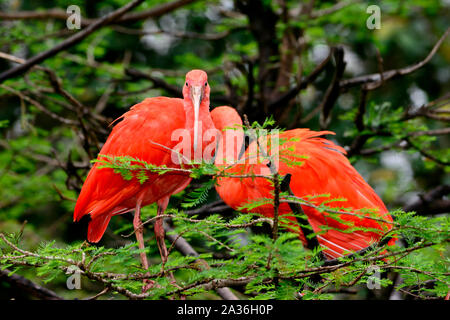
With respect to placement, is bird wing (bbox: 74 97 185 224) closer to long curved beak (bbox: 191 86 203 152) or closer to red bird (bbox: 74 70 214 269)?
red bird (bbox: 74 70 214 269)

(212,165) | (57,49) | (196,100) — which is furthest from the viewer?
(57,49)

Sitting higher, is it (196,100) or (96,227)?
(196,100)

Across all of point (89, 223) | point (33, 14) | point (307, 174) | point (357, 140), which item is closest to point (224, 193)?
point (307, 174)

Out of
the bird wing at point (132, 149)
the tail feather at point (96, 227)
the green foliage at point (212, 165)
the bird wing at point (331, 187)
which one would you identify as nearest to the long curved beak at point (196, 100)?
the bird wing at point (132, 149)

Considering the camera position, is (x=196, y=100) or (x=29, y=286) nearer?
(x=196, y=100)

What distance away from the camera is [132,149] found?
3564 millimetres

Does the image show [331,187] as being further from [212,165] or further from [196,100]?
[212,165]

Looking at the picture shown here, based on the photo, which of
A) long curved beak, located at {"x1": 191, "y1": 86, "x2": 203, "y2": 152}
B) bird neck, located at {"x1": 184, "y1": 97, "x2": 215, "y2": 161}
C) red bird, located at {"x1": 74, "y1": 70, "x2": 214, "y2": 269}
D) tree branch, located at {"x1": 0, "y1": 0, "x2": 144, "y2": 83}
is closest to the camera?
long curved beak, located at {"x1": 191, "y1": 86, "x2": 203, "y2": 152}

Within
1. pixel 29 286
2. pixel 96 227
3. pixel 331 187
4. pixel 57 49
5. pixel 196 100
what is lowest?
pixel 29 286

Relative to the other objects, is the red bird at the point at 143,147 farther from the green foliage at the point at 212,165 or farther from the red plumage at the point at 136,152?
the green foliage at the point at 212,165

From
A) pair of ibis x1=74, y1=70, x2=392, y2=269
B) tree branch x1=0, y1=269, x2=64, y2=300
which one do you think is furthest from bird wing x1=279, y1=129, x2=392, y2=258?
tree branch x1=0, y1=269, x2=64, y2=300

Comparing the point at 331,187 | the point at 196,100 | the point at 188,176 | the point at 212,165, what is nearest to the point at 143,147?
the point at 188,176

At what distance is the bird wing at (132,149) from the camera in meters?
3.56

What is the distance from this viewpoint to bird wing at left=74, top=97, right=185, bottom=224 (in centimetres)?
356
